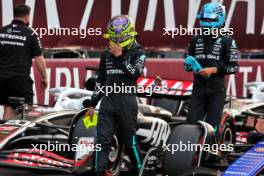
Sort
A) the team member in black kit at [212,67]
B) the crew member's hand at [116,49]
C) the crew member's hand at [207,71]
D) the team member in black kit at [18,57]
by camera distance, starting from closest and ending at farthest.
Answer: the crew member's hand at [116,49] < the crew member's hand at [207,71] < the team member in black kit at [212,67] < the team member in black kit at [18,57]

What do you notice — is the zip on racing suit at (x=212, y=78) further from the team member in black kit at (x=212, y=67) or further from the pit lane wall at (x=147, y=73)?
the pit lane wall at (x=147, y=73)

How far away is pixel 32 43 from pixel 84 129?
245 cm

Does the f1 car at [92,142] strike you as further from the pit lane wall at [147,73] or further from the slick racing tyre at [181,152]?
the pit lane wall at [147,73]

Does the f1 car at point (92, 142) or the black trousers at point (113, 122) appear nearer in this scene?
the f1 car at point (92, 142)

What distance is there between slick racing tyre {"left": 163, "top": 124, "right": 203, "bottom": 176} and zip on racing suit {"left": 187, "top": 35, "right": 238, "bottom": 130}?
1.21 meters

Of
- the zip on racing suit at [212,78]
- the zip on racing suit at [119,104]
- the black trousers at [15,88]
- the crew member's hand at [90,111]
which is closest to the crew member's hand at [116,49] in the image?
the zip on racing suit at [119,104]

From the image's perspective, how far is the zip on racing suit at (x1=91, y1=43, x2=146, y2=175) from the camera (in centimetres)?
798

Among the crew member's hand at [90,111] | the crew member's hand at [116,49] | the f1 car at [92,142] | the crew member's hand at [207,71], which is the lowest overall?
the f1 car at [92,142]

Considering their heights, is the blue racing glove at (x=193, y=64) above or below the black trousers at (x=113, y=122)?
above

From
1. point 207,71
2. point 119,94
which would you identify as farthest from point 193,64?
point 119,94

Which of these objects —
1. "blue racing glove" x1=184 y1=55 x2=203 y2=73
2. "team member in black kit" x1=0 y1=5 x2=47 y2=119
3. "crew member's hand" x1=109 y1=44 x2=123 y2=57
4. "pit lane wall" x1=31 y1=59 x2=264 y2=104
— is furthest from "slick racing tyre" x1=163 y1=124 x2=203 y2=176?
"pit lane wall" x1=31 y1=59 x2=264 y2=104

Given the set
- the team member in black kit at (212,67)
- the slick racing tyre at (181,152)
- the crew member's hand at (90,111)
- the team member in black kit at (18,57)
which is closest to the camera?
the slick racing tyre at (181,152)

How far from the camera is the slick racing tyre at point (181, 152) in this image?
739 centimetres

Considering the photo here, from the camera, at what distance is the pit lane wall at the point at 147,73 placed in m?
12.4
